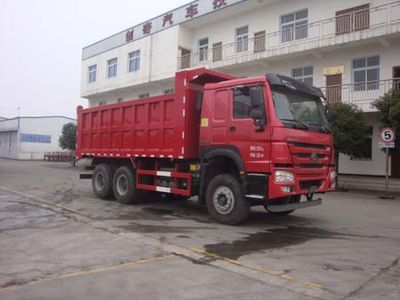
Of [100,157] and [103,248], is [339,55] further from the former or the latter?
[103,248]

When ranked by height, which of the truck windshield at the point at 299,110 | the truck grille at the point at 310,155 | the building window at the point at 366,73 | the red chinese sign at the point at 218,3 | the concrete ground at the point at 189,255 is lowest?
the concrete ground at the point at 189,255

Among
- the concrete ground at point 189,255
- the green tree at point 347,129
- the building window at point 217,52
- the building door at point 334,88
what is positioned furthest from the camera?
the building window at point 217,52

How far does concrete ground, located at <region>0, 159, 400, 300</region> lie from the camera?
17.6ft

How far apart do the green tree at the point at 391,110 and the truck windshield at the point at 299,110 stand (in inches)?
321

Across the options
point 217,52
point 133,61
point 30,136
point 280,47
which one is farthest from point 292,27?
point 30,136

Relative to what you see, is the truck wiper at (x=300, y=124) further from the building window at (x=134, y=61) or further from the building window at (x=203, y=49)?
the building window at (x=134, y=61)

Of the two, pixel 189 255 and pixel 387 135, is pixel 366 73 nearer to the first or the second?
pixel 387 135

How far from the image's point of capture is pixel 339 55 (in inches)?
931

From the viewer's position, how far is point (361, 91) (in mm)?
22234

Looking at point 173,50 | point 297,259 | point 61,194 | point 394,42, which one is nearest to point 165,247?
point 297,259

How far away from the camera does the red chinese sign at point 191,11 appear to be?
30.5 m

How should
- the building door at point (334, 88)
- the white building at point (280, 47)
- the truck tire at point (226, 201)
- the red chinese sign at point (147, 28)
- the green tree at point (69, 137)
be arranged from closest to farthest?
the truck tire at point (226, 201) < the white building at point (280, 47) < the building door at point (334, 88) < the red chinese sign at point (147, 28) < the green tree at point (69, 137)

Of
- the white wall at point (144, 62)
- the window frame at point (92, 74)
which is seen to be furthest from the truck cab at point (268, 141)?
the window frame at point (92, 74)

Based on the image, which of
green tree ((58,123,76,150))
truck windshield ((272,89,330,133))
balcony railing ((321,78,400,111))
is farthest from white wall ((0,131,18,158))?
truck windshield ((272,89,330,133))
